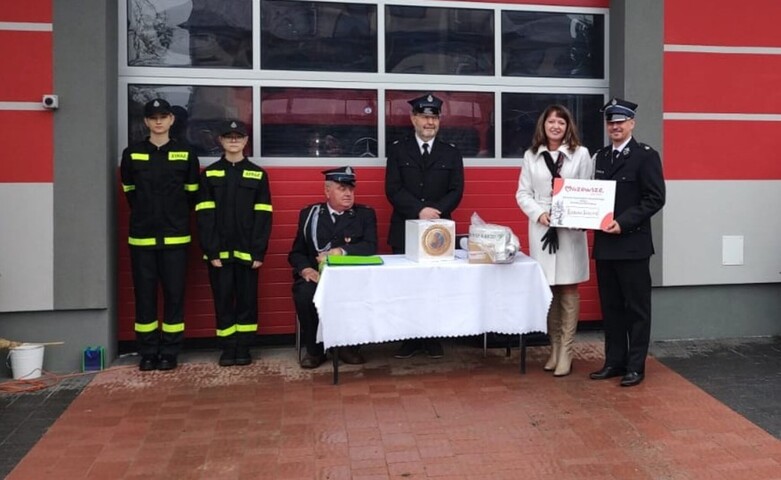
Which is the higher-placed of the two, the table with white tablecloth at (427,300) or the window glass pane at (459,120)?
the window glass pane at (459,120)

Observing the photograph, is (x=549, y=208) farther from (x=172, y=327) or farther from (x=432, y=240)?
(x=172, y=327)

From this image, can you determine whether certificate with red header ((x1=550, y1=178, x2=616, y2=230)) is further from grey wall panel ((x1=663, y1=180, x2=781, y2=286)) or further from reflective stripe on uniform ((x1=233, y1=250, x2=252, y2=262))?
reflective stripe on uniform ((x1=233, y1=250, x2=252, y2=262))

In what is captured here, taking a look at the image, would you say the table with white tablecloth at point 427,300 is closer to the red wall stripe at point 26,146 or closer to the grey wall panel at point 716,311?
the grey wall panel at point 716,311

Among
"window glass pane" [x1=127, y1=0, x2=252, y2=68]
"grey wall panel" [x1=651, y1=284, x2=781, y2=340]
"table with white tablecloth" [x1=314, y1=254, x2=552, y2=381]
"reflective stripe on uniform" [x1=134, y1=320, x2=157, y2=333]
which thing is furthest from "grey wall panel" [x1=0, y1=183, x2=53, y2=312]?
"grey wall panel" [x1=651, y1=284, x2=781, y2=340]

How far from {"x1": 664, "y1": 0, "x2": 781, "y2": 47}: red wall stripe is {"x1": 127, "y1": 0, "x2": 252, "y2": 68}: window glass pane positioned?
12.2 feet

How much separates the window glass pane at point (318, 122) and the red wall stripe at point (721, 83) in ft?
8.81

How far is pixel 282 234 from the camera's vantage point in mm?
5867

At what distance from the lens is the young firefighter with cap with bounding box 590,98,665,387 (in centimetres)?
468

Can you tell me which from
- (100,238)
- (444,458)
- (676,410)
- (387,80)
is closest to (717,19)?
(387,80)

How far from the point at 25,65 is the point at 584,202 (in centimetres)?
427

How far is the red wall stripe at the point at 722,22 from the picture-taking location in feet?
19.7

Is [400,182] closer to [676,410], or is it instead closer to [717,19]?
[676,410]

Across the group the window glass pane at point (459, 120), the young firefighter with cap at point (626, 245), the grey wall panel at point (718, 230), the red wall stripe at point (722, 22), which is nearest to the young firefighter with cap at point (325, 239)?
the window glass pane at point (459, 120)

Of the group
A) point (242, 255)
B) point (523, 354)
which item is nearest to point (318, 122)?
point (242, 255)
